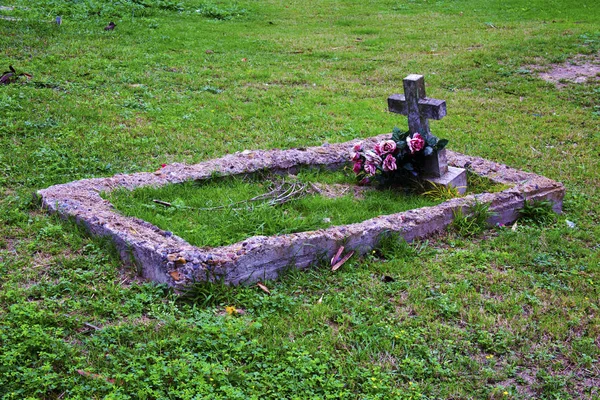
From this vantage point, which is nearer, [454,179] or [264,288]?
[264,288]

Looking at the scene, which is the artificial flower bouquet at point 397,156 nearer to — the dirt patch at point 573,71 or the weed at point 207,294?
→ the weed at point 207,294

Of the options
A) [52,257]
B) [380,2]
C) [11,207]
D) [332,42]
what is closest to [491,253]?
[52,257]

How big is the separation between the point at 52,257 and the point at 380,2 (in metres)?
15.8

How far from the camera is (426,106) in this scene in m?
6.01

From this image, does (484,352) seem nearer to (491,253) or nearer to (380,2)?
(491,253)

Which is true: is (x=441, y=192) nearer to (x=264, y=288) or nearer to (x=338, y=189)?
(x=338, y=189)

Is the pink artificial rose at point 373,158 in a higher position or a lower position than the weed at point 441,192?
higher

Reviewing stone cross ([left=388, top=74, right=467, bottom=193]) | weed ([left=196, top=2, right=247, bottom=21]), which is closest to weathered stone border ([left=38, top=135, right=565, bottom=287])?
stone cross ([left=388, top=74, right=467, bottom=193])

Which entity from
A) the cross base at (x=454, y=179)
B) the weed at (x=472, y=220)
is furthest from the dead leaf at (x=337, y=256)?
the cross base at (x=454, y=179)

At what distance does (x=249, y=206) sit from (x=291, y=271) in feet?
3.36

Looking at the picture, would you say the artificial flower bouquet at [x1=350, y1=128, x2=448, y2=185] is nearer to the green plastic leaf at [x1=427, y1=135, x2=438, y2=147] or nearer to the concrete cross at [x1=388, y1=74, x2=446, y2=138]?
the green plastic leaf at [x1=427, y1=135, x2=438, y2=147]

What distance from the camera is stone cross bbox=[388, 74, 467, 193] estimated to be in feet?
19.7

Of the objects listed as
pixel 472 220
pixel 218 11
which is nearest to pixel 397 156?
pixel 472 220

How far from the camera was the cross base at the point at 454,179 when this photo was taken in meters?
6.03
